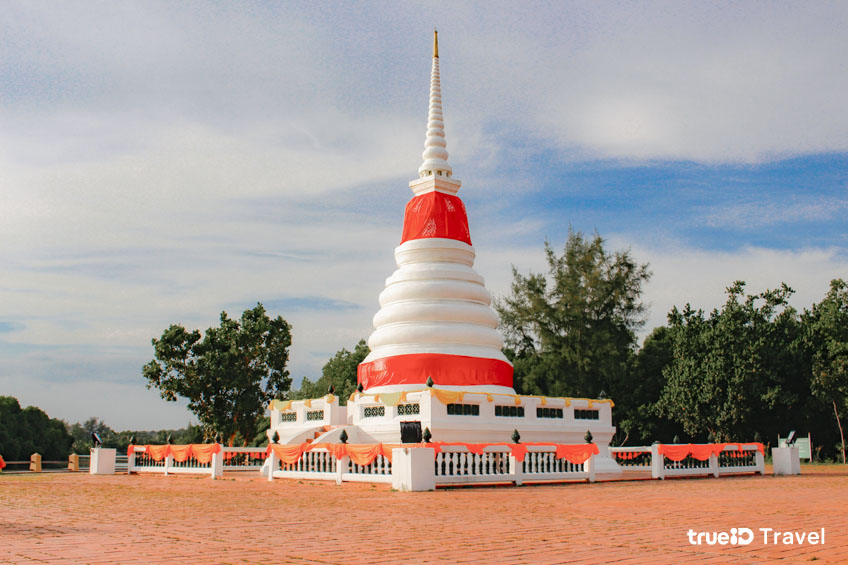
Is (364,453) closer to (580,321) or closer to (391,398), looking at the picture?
(391,398)

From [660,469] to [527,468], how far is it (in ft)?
21.1

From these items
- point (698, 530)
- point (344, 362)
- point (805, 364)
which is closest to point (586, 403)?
point (805, 364)

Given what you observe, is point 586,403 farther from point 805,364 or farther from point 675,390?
point 805,364

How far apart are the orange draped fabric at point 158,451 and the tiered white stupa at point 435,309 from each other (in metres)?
9.27

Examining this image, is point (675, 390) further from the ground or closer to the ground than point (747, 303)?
closer to the ground

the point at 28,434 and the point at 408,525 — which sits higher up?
the point at 28,434

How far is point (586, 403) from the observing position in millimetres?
34469

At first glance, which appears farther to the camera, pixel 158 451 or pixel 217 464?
pixel 158 451

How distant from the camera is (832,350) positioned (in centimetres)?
4409

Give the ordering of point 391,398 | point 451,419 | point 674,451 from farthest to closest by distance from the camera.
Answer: point 391,398, point 451,419, point 674,451

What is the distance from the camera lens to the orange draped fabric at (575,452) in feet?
82.5

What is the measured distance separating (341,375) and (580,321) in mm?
21358
